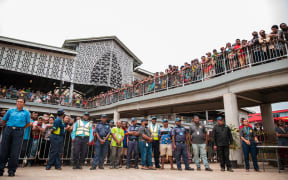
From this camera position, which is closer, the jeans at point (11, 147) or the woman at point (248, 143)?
the jeans at point (11, 147)

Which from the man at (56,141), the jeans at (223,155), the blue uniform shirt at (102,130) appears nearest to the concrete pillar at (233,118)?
the jeans at (223,155)

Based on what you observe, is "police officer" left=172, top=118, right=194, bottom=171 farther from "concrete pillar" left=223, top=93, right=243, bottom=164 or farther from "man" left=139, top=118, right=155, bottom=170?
"concrete pillar" left=223, top=93, right=243, bottom=164

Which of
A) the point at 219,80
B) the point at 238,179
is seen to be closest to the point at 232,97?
the point at 219,80

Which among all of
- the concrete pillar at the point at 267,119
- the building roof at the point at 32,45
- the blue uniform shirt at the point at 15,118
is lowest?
the blue uniform shirt at the point at 15,118

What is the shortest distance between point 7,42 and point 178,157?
72.2 ft

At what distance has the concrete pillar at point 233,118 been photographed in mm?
7730

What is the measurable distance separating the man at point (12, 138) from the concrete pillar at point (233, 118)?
7.68 metres

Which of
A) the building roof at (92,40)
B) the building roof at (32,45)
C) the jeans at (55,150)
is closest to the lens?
the jeans at (55,150)

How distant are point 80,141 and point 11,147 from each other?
2.15 m

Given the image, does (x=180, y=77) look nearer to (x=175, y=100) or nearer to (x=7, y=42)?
(x=175, y=100)

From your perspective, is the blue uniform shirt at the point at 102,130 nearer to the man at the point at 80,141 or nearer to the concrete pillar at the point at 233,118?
the man at the point at 80,141

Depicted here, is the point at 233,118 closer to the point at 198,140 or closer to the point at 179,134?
the point at 198,140

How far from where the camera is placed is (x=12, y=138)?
14.2 ft

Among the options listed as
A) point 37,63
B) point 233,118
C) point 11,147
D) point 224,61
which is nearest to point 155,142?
point 233,118
